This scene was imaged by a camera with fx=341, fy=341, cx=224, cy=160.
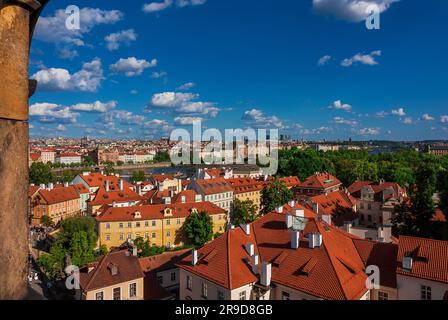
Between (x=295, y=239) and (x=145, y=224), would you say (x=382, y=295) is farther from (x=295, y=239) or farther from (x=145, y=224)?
(x=145, y=224)

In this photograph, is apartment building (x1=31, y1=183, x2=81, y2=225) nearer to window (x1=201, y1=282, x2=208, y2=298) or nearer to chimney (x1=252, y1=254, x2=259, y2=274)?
window (x1=201, y1=282, x2=208, y2=298)

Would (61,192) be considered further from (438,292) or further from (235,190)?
(438,292)

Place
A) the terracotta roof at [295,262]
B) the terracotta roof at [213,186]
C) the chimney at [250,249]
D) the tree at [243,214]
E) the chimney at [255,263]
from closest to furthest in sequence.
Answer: the terracotta roof at [295,262] → the chimney at [255,263] → the chimney at [250,249] → the tree at [243,214] → the terracotta roof at [213,186]

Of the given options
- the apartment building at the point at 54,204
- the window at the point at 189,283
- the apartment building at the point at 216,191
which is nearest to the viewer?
the window at the point at 189,283

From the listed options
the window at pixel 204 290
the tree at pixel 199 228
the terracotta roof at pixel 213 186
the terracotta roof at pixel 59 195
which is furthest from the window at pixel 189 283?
the terracotta roof at pixel 59 195

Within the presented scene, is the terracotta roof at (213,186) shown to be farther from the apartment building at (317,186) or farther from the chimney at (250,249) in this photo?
the chimney at (250,249)

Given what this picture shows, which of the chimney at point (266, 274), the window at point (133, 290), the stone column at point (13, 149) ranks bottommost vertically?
the window at point (133, 290)
